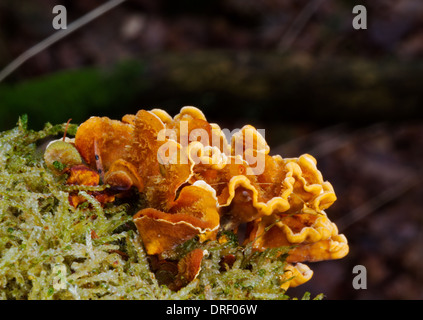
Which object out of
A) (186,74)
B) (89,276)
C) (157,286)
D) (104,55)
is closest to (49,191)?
(89,276)

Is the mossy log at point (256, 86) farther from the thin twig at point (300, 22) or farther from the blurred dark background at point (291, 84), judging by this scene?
the thin twig at point (300, 22)

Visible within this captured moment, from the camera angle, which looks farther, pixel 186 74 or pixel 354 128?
pixel 354 128

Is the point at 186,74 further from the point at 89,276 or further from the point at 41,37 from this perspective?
the point at 89,276

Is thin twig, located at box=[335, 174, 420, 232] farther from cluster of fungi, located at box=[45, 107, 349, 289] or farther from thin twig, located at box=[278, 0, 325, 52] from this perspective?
cluster of fungi, located at box=[45, 107, 349, 289]

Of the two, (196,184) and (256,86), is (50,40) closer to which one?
(256,86)

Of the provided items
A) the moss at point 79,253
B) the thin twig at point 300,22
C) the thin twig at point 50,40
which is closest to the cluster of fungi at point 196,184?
the moss at point 79,253

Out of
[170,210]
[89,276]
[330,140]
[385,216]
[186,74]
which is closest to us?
[89,276]
